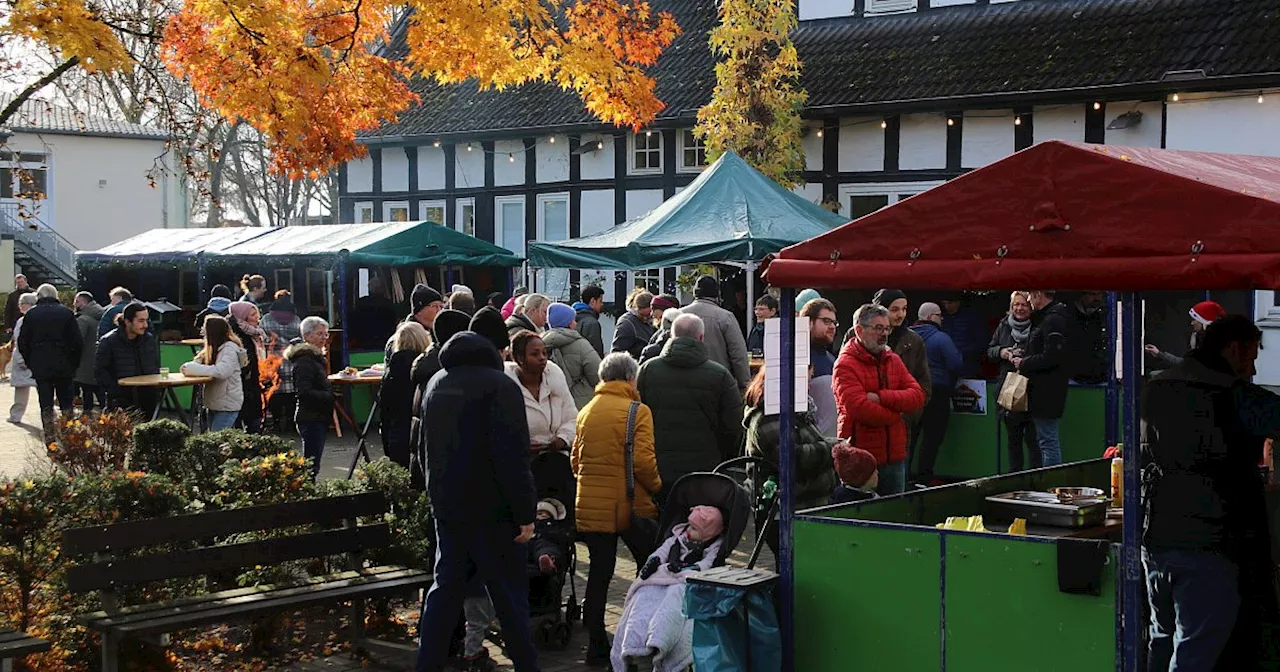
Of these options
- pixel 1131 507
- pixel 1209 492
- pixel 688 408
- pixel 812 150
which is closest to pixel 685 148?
pixel 812 150

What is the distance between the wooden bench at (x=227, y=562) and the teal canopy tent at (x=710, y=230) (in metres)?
8.17


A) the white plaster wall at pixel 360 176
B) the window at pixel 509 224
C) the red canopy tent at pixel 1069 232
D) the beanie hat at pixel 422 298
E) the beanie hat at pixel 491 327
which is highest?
the white plaster wall at pixel 360 176

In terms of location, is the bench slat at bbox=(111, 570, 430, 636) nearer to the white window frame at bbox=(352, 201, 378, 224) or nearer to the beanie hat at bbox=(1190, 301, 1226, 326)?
the beanie hat at bbox=(1190, 301, 1226, 326)

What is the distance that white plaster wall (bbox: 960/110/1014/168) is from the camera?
2267 centimetres

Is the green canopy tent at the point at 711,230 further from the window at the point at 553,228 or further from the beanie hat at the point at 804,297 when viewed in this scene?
the window at the point at 553,228

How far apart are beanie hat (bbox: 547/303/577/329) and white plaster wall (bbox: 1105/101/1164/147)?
11.6 metres

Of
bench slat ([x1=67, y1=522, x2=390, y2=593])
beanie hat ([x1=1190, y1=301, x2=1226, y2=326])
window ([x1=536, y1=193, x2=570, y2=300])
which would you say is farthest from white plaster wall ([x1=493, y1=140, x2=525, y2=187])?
bench slat ([x1=67, y1=522, x2=390, y2=593])

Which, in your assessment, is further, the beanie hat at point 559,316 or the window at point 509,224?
the window at point 509,224

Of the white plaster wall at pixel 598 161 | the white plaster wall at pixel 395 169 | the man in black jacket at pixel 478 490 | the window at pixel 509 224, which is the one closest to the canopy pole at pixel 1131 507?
A: the man in black jacket at pixel 478 490

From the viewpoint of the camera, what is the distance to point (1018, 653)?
20.7 feet

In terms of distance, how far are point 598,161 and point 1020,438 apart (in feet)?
52.6

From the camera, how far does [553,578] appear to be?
8766mm

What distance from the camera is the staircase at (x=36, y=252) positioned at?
46.4 meters

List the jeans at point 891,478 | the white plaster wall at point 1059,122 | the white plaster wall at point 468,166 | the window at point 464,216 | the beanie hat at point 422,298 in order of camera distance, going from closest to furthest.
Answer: the jeans at point 891,478 → the beanie hat at point 422,298 → the white plaster wall at point 1059,122 → the white plaster wall at point 468,166 → the window at point 464,216
